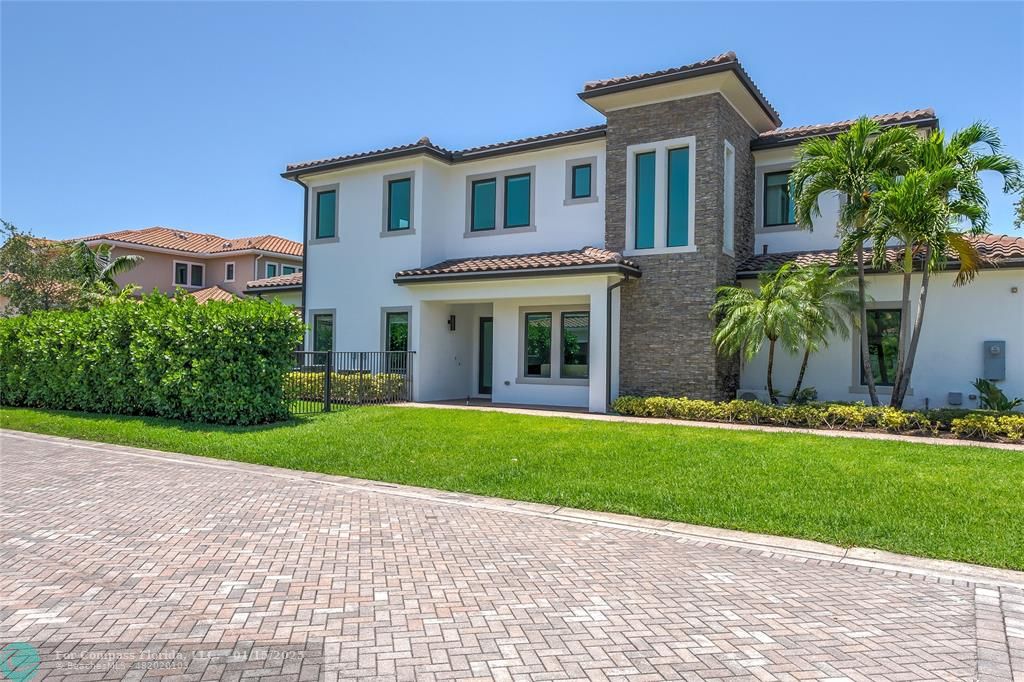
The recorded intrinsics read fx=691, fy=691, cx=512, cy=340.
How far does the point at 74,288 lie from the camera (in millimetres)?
25109

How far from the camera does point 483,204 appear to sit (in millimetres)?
19953

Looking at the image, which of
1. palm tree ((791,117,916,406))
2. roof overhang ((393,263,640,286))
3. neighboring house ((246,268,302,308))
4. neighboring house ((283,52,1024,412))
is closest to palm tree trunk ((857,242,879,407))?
palm tree ((791,117,916,406))

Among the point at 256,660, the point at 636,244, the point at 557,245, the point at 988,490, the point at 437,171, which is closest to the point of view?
the point at 256,660

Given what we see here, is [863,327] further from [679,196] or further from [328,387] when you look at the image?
[328,387]

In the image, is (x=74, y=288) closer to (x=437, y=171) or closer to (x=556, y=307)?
(x=437, y=171)

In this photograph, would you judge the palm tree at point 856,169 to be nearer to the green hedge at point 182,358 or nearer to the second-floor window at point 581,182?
the second-floor window at point 581,182

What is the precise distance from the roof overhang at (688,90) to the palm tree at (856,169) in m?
2.41

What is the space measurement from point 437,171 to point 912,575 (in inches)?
661

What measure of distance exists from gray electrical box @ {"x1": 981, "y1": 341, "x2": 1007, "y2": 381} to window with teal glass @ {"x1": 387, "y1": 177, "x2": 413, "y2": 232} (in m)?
14.3

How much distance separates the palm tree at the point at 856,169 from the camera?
13.6m

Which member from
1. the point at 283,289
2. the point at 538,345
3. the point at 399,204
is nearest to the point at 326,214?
the point at 399,204

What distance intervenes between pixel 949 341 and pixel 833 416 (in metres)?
3.82

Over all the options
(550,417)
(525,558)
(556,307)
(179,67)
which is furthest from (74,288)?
(525,558)

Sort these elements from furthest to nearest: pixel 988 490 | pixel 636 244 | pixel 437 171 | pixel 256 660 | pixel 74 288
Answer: pixel 74 288
pixel 437 171
pixel 636 244
pixel 988 490
pixel 256 660
